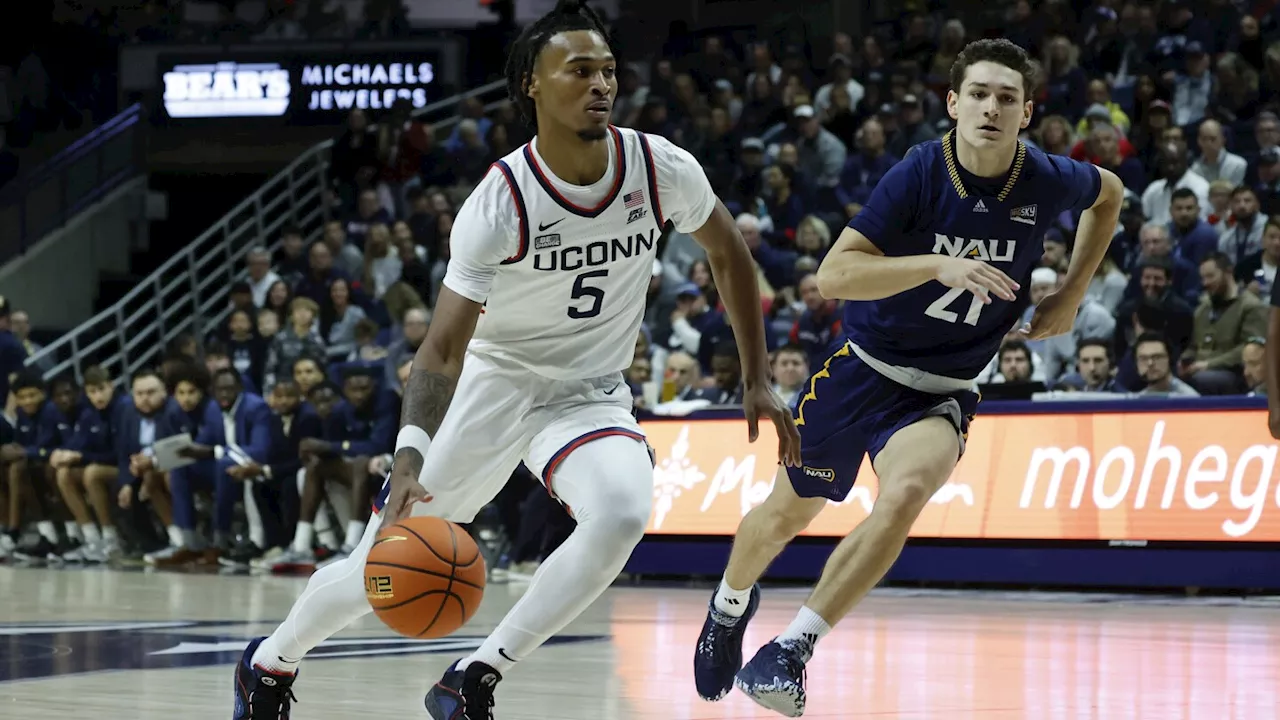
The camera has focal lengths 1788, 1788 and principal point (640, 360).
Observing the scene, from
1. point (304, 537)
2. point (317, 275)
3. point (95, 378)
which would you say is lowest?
point (304, 537)

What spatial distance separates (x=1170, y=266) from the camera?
43.3 ft

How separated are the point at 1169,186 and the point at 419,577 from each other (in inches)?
438

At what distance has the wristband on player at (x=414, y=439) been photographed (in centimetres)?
482

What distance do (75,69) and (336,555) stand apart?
560 inches

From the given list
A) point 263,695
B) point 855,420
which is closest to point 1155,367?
point 855,420

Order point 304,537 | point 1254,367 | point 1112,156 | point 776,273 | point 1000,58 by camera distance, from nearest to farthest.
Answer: point 1000,58, point 1254,367, point 1112,156, point 304,537, point 776,273

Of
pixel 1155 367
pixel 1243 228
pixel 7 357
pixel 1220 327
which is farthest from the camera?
pixel 7 357

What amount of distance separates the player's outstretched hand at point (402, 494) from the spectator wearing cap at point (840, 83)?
1410 cm

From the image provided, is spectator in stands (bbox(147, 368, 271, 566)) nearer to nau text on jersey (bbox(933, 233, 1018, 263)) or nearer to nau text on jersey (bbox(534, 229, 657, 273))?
nau text on jersey (bbox(933, 233, 1018, 263))

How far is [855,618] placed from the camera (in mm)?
10500

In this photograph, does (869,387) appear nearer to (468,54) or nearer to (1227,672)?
(1227,672)

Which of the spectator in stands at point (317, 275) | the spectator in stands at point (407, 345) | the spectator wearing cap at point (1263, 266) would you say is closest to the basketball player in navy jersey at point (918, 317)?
the spectator wearing cap at point (1263, 266)

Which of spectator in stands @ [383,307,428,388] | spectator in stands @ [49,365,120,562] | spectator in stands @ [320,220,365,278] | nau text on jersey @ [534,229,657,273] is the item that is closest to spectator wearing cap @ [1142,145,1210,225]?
spectator in stands @ [383,307,428,388]

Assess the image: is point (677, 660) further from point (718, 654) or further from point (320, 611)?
point (320, 611)
